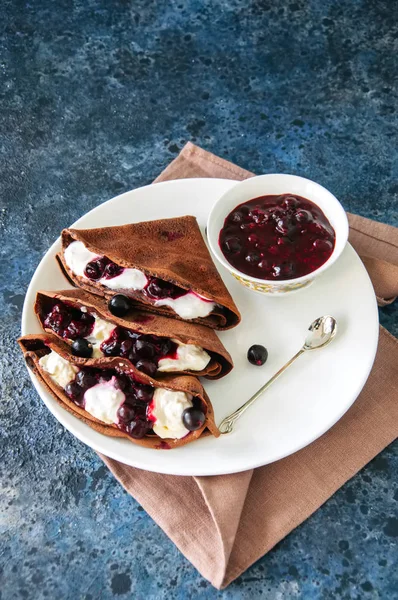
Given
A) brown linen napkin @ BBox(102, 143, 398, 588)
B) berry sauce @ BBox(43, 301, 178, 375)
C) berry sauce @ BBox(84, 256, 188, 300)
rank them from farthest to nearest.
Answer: berry sauce @ BBox(84, 256, 188, 300), berry sauce @ BBox(43, 301, 178, 375), brown linen napkin @ BBox(102, 143, 398, 588)

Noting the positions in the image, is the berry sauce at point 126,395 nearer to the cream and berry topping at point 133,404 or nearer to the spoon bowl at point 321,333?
the cream and berry topping at point 133,404

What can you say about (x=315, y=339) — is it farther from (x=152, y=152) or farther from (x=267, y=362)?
(x=152, y=152)

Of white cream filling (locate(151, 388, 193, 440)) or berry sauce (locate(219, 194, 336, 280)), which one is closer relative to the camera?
white cream filling (locate(151, 388, 193, 440))

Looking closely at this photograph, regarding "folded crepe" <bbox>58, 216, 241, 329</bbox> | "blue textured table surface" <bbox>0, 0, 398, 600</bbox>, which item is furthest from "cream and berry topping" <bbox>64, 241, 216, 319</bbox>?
"blue textured table surface" <bbox>0, 0, 398, 600</bbox>

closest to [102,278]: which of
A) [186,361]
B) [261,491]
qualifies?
[186,361]

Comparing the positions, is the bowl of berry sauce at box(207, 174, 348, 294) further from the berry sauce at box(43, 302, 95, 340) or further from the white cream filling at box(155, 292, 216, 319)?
the berry sauce at box(43, 302, 95, 340)

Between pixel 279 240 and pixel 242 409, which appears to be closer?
pixel 242 409

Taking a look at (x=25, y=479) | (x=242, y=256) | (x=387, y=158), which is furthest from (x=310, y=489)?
(x=387, y=158)
